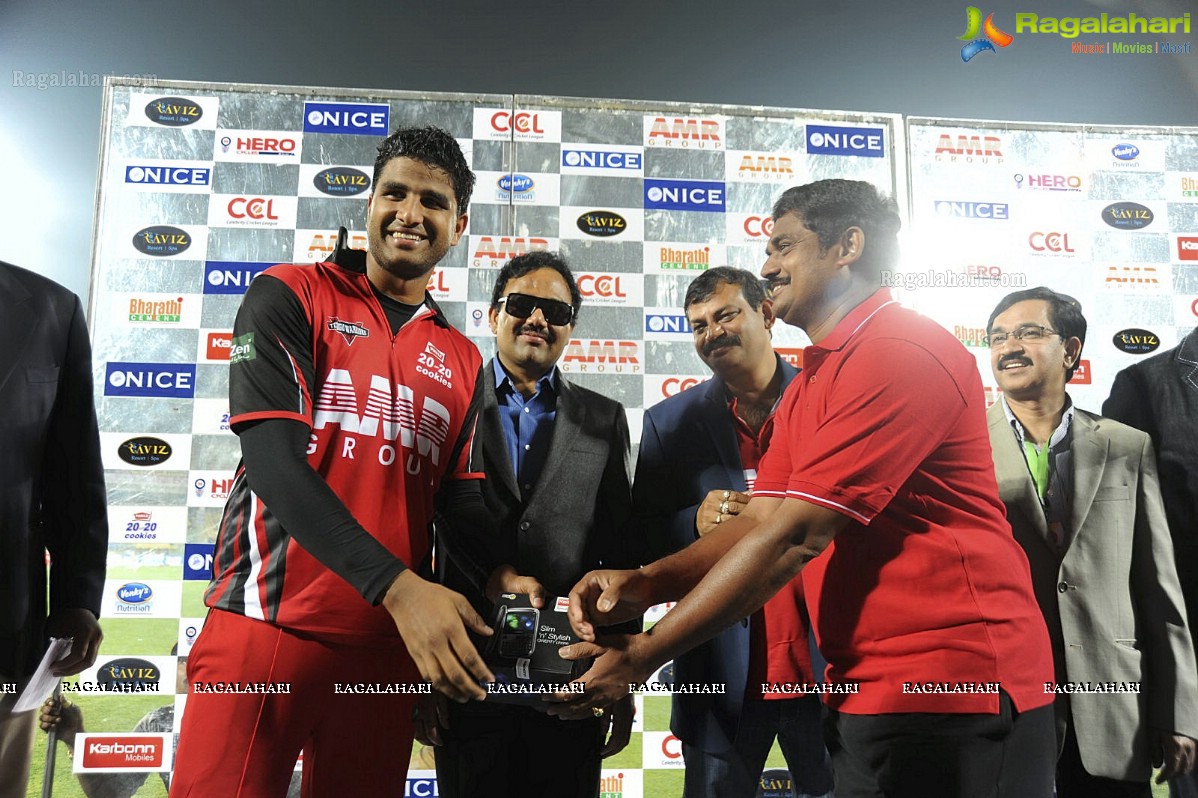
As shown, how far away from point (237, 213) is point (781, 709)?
279 centimetres

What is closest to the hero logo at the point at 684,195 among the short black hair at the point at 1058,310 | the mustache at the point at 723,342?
the mustache at the point at 723,342

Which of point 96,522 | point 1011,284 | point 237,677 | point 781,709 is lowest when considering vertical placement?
point 781,709

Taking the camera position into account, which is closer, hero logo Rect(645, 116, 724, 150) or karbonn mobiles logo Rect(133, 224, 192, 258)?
karbonn mobiles logo Rect(133, 224, 192, 258)

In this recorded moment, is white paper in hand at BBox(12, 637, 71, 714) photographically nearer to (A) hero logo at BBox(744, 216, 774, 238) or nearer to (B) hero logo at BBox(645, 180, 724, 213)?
(B) hero logo at BBox(645, 180, 724, 213)

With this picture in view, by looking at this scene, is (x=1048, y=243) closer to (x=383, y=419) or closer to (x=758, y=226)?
(x=758, y=226)

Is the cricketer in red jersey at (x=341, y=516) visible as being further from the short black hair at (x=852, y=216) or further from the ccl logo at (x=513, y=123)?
the short black hair at (x=852, y=216)

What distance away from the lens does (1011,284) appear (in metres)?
3.22

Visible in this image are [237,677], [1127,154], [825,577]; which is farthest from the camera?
[1127,154]

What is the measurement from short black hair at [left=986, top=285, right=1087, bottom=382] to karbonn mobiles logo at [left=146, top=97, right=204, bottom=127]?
3363 mm

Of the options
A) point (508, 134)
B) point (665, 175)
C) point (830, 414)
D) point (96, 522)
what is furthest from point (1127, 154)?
point (96, 522)

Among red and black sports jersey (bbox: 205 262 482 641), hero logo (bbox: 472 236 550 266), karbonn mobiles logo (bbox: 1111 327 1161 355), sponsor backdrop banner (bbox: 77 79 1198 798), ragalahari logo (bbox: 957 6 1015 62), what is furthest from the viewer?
ragalahari logo (bbox: 957 6 1015 62)

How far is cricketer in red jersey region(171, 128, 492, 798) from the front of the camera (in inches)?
74.1

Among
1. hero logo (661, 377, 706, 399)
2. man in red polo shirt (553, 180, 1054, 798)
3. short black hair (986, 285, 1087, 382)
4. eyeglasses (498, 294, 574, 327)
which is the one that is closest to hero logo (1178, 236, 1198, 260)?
short black hair (986, 285, 1087, 382)

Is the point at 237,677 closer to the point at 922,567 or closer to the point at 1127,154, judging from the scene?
the point at 922,567
